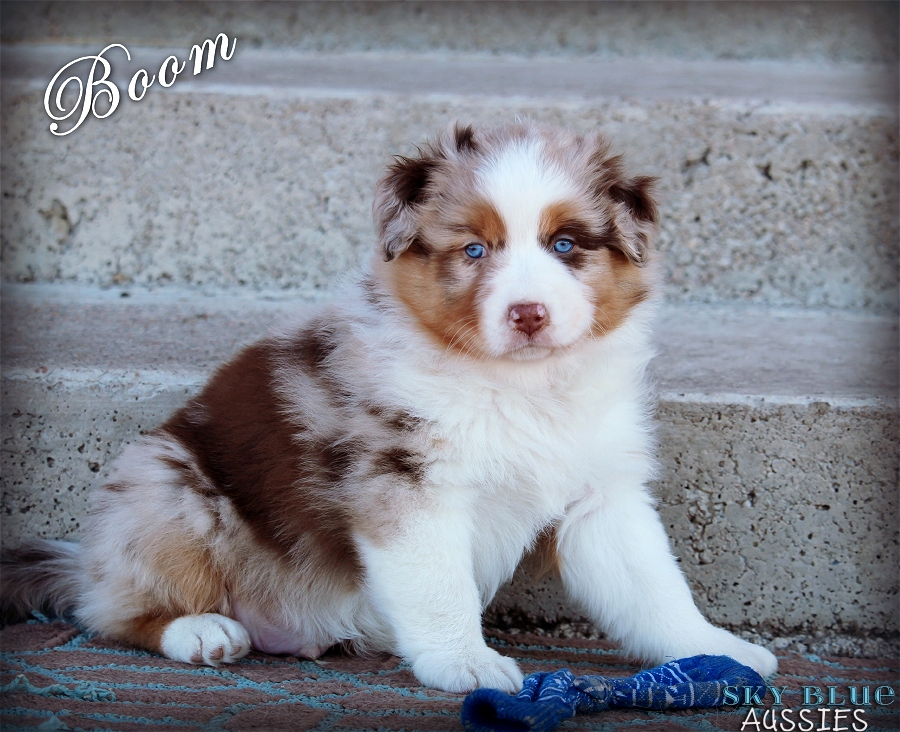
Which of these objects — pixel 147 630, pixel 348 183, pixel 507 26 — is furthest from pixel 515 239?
pixel 507 26

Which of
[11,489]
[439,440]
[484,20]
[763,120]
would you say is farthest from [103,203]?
[763,120]

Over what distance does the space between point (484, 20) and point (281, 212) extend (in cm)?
150

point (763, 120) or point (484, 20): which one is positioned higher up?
point (484, 20)

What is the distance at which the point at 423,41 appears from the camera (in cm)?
438

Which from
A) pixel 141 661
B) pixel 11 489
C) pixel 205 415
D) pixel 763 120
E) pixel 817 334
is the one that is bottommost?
pixel 141 661

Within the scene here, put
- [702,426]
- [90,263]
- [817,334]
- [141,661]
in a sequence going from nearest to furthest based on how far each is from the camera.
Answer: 1. [141,661]
2. [702,426]
3. [817,334]
4. [90,263]

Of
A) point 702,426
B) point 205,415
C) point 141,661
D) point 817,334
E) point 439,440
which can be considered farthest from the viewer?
point 817,334

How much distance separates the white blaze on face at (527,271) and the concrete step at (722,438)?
92cm

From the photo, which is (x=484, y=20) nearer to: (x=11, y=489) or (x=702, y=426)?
(x=702, y=426)

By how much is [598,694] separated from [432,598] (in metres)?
0.47

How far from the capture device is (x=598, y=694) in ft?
6.82

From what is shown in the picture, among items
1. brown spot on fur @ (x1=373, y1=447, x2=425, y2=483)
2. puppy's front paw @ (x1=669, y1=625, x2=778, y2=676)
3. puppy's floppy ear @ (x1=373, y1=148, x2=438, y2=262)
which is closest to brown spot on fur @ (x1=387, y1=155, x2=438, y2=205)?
puppy's floppy ear @ (x1=373, y1=148, x2=438, y2=262)

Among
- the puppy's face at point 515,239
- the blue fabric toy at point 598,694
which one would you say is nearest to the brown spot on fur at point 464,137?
the puppy's face at point 515,239

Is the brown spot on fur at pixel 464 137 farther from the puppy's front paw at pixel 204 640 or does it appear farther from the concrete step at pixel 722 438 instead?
the puppy's front paw at pixel 204 640
